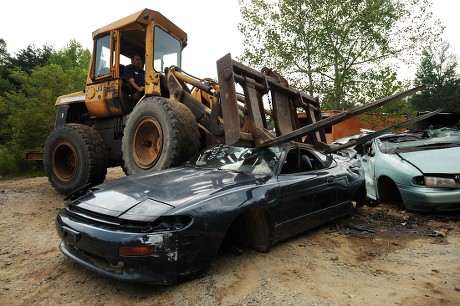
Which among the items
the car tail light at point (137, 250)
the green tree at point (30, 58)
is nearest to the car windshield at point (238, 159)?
the car tail light at point (137, 250)

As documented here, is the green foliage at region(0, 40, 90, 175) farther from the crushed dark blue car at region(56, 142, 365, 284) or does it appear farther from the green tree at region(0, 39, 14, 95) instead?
the green tree at region(0, 39, 14, 95)

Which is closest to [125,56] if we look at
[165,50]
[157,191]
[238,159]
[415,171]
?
[165,50]

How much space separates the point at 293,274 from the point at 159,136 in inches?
110

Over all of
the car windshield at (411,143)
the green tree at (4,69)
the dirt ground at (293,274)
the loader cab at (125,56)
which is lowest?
the dirt ground at (293,274)

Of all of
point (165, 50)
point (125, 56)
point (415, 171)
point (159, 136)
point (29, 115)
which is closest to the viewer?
point (415, 171)

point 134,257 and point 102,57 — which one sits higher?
point 102,57

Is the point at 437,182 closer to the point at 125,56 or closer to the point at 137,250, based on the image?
the point at 137,250

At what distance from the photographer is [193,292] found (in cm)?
239

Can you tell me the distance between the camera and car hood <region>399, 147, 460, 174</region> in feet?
14.4

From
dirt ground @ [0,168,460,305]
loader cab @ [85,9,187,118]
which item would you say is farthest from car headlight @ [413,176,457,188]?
loader cab @ [85,9,187,118]

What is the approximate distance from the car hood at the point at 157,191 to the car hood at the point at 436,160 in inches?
108

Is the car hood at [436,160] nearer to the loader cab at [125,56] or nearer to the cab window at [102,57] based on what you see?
the loader cab at [125,56]

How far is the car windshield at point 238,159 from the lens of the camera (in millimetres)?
3539

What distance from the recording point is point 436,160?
4668 mm
